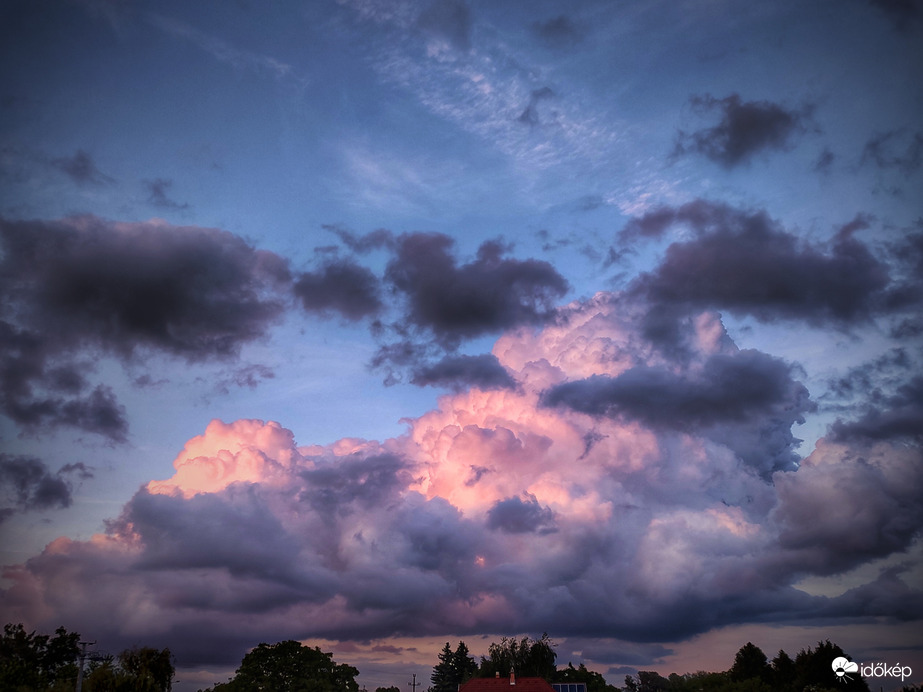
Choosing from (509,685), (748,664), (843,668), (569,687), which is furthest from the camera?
(748,664)

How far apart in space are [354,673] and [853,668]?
258 ft

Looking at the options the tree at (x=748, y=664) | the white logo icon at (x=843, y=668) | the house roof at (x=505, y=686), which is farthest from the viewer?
the tree at (x=748, y=664)

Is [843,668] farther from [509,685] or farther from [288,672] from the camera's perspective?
[288,672]

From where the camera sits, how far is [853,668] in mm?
108312

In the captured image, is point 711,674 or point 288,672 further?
point 711,674

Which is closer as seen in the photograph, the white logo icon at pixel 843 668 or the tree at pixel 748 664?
the white logo icon at pixel 843 668

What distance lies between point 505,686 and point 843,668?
5084cm

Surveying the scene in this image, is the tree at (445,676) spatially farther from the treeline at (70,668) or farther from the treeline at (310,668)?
the treeline at (70,668)

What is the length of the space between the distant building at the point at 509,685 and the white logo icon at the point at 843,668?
142 feet

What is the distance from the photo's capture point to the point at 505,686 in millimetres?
100750

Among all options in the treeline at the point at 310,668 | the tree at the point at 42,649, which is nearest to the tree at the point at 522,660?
the treeline at the point at 310,668

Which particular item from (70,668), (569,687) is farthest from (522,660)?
(70,668)

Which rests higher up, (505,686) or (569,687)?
(505,686)

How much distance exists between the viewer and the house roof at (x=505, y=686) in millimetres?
100000
